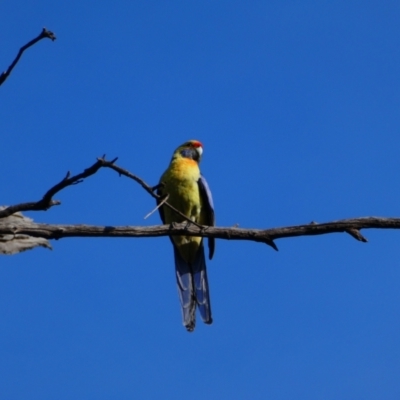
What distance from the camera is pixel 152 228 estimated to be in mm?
4609

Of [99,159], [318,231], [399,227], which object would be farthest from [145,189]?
[399,227]

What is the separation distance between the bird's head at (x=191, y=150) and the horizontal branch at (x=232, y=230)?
3257mm

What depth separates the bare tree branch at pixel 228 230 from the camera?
4.23 metres

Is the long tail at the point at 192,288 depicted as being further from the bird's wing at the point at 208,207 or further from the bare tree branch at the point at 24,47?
the bare tree branch at the point at 24,47

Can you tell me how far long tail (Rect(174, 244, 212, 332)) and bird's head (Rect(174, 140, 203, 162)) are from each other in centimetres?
127

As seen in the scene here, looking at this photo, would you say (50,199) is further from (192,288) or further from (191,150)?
(191,150)

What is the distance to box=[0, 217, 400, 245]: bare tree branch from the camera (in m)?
4.23

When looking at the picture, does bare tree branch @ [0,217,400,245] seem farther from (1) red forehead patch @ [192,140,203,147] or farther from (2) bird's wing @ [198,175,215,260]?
(1) red forehead patch @ [192,140,203,147]

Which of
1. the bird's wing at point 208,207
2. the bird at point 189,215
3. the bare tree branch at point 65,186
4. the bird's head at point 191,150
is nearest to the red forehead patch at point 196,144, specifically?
the bird's head at point 191,150

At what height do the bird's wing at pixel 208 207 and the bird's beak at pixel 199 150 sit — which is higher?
the bird's beak at pixel 199 150

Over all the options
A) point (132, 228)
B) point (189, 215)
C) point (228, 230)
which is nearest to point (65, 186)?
point (132, 228)

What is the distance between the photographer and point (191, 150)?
790 cm

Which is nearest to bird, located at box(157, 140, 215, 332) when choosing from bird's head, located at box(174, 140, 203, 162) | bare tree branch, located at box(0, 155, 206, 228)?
bird's head, located at box(174, 140, 203, 162)

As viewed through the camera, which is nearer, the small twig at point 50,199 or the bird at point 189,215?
the small twig at point 50,199
